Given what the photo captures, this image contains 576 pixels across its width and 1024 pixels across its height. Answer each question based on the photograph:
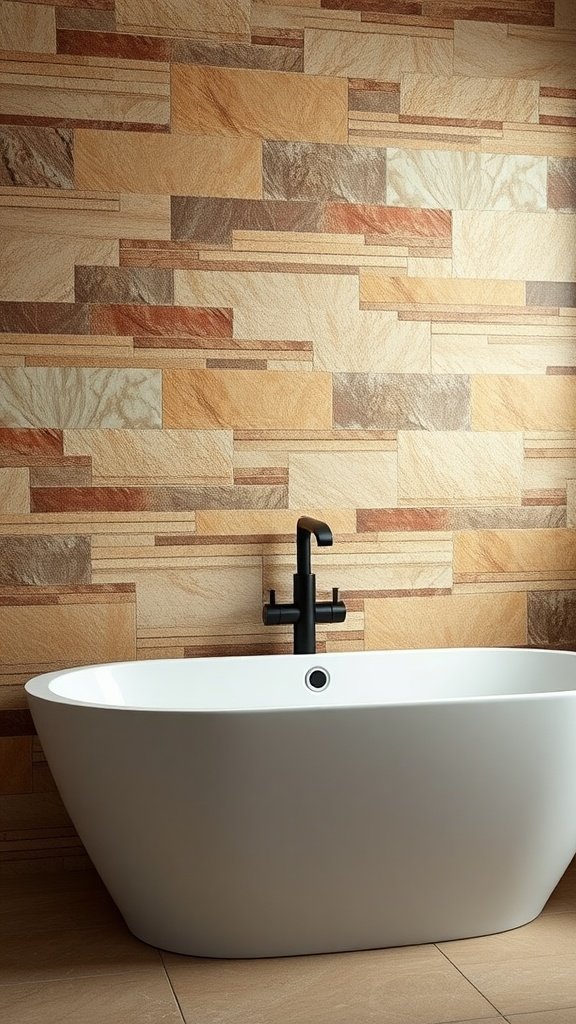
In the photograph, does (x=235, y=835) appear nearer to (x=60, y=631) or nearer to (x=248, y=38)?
(x=60, y=631)

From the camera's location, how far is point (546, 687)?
2.78m

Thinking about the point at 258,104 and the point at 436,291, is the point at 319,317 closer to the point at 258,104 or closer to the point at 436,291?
the point at 436,291

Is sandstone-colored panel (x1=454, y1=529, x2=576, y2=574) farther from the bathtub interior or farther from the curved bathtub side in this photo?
the curved bathtub side

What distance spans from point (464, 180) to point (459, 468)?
809mm

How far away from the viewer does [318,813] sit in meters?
2.13

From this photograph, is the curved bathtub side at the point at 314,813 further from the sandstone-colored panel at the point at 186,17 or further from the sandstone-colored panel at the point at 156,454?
the sandstone-colored panel at the point at 186,17

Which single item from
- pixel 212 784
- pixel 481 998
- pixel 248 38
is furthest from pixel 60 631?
pixel 248 38

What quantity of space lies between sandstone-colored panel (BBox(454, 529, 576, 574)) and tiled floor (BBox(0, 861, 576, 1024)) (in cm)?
97

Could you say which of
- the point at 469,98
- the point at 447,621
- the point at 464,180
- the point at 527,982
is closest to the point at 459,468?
the point at 447,621

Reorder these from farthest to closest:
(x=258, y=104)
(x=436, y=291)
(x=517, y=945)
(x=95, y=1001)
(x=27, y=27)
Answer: (x=436, y=291)
(x=258, y=104)
(x=27, y=27)
(x=517, y=945)
(x=95, y=1001)

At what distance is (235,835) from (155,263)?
4.91ft

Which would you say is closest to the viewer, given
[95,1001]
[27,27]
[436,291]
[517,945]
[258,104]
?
[95,1001]

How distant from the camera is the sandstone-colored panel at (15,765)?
9.10 feet

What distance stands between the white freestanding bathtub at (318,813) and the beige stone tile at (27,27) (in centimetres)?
162
